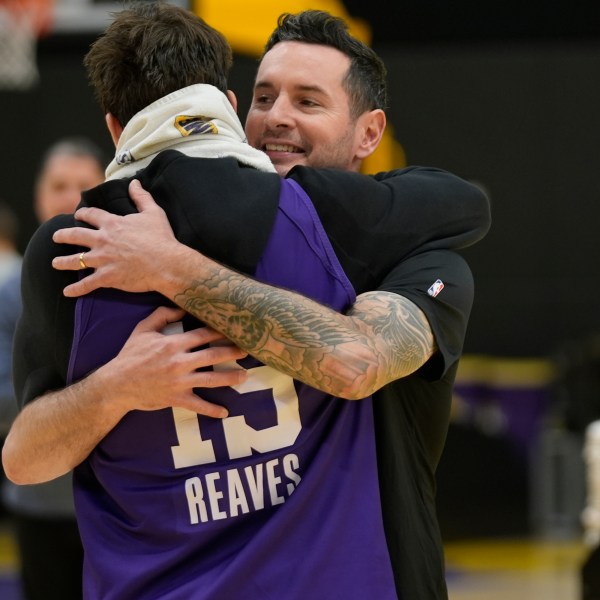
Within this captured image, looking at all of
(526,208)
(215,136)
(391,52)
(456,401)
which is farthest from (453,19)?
(215,136)

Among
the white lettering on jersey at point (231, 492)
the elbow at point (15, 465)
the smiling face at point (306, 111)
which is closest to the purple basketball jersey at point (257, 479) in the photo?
the white lettering on jersey at point (231, 492)

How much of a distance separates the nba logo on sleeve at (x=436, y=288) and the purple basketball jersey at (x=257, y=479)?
0.56ft

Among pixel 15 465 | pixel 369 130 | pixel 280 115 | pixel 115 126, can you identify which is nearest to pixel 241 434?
pixel 15 465

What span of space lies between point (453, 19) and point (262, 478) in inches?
412

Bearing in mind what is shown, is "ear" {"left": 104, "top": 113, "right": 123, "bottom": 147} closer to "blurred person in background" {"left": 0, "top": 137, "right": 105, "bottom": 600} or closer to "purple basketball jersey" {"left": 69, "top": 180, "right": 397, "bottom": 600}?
"purple basketball jersey" {"left": 69, "top": 180, "right": 397, "bottom": 600}

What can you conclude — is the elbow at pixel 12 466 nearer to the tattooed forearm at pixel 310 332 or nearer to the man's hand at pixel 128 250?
the man's hand at pixel 128 250

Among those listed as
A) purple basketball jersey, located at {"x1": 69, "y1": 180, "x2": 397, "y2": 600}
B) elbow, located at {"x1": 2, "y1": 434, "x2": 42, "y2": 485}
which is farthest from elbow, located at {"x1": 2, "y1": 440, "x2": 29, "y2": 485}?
purple basketball jersey, located at {"x1": 69, "y1": 180, "x2": 397, "y2": 600}

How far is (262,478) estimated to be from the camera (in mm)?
2426

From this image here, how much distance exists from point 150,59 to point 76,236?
1.29 feet

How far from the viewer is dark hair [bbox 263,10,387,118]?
117 inches

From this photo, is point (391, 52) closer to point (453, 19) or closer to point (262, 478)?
point (453, 19)

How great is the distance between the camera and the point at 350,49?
→ 9.74 feet

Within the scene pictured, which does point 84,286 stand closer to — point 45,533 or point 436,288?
point 436,288

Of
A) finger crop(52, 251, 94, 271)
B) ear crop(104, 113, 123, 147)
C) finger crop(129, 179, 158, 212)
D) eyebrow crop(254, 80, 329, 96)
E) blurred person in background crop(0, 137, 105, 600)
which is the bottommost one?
blurred person in background crop(0, 137, 105, 600)
